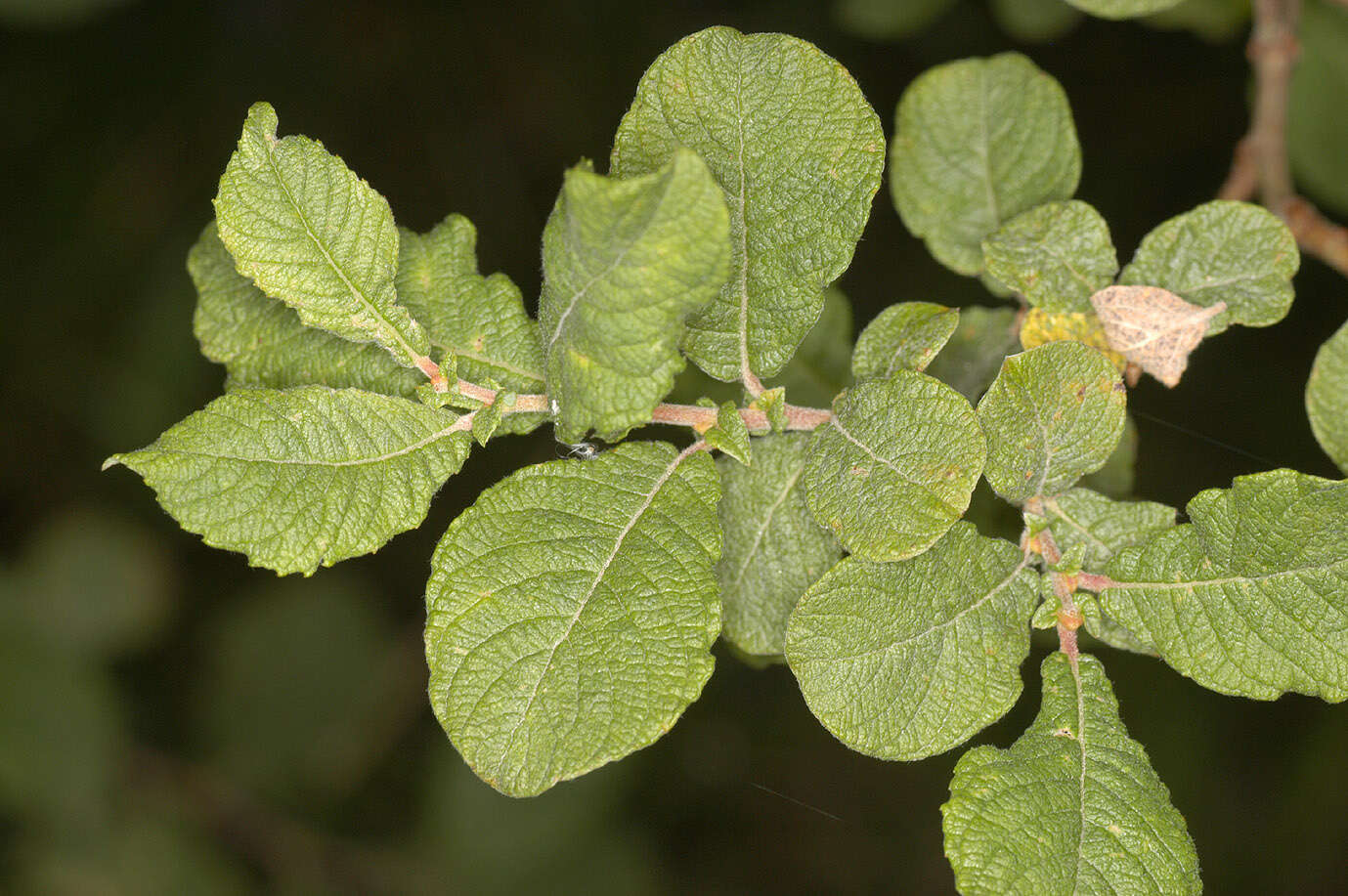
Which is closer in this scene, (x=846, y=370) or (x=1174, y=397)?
(x=846, y=370)

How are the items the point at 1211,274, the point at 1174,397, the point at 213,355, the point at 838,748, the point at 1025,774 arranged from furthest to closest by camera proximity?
the point at 838,748 < the point at 1174,397 < the point at 1211,274 < the point at 213,355 < the point at 1025,774

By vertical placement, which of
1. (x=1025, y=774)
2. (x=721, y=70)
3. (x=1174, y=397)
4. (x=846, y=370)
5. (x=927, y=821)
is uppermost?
(x=721, y=70)

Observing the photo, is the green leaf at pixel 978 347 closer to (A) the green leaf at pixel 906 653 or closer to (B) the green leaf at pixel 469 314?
(A) the green leaf at pixel 906 653

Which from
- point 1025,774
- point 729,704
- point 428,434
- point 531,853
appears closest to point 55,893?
point 531,853

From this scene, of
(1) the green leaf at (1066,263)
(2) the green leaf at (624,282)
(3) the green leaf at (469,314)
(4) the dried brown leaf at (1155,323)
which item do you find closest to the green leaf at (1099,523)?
(4) the dried brown leaf at (1155,323)

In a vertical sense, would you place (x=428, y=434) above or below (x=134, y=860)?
above

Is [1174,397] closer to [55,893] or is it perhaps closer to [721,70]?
[721,70]
